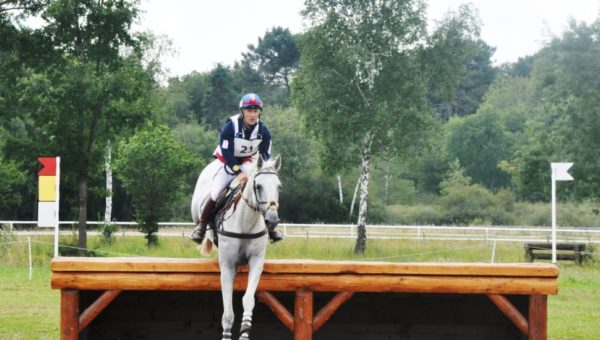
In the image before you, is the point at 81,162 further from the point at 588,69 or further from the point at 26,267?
the point at 588,69

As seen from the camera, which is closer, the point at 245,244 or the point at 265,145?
the point at 245,244

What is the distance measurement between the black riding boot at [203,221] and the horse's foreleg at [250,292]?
627mm

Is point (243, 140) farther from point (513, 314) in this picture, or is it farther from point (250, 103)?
point (513, 314)

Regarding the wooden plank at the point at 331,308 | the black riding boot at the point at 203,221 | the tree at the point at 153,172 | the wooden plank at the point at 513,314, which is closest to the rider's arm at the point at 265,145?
the black riding boot at the point at 203,221

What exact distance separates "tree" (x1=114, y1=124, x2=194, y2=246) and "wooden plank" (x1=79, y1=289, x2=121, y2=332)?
19342 mm

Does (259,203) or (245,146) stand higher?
(245,146)

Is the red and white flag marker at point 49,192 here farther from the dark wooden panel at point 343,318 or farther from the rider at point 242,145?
the rider at point 242,145

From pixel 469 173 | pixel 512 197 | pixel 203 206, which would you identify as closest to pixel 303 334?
pixel 203 206

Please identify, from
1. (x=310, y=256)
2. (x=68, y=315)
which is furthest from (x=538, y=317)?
(x=310, y=256)

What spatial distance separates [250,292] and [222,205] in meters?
0.83

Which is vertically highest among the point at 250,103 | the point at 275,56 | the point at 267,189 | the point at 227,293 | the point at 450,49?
the point at 275,56

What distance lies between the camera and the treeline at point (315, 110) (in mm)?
21781

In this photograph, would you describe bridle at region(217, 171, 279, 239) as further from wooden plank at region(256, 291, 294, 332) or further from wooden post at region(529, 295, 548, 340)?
wooden post at region(529, 295, 548, 340)

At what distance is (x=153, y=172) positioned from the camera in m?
28.4
